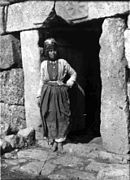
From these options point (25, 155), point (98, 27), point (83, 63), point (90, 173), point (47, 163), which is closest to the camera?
point (90, 173)

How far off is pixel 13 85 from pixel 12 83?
0.04 m

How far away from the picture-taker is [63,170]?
15.8 ft

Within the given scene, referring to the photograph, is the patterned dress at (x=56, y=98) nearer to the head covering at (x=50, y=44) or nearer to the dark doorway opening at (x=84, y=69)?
the head covering at (x=50, y=44)

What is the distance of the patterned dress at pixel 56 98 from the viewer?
5.70m

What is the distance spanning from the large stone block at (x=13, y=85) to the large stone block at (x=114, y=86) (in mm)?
1797

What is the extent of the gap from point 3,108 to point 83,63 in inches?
69.3

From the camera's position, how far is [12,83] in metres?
6.53

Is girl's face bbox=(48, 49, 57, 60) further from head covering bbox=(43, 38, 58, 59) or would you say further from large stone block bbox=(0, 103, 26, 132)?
large stone block bbox=(0, 103, 26, 132)

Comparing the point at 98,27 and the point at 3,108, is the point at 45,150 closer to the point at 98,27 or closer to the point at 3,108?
the point at 3,108

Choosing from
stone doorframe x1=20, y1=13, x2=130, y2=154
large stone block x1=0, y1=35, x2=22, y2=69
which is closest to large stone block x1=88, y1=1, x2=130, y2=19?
stone doorframe x1=20, y1=13, x2=130, y2=154

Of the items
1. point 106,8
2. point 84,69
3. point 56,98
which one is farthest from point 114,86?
point 84,69

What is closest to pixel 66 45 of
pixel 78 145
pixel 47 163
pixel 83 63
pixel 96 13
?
pixel 83 63

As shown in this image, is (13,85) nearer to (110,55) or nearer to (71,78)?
(71,78)

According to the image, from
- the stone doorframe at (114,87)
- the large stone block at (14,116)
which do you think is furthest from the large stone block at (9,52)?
the stone doorframe at (114,87)
